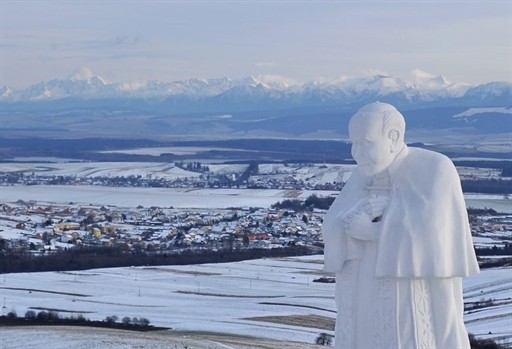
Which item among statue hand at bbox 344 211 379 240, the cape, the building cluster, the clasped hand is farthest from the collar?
the building cluster

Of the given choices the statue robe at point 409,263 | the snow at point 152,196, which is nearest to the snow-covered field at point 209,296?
the statue robe at point 409,263

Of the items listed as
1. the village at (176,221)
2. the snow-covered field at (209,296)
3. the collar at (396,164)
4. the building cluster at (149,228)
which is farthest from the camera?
the building cluster at (149,228)

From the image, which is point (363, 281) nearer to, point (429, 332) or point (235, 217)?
point (429, 332)

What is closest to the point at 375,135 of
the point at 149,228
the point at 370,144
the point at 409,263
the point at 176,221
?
the point at 370,144

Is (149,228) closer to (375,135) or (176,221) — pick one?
(176,221)

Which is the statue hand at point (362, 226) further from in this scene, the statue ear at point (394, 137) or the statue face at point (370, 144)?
the statue ear at point (394, 137)

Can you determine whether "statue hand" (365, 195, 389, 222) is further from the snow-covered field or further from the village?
the village
